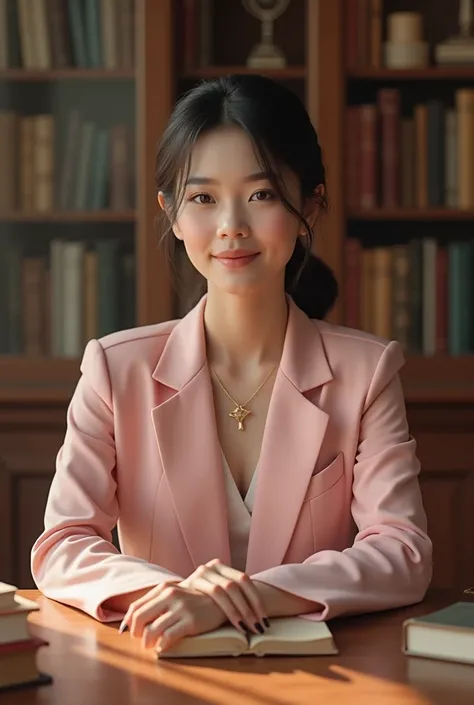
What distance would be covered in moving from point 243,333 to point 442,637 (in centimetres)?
72

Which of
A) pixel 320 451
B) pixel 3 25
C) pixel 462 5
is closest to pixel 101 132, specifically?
pixel 3 25

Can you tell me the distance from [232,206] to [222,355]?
270mm

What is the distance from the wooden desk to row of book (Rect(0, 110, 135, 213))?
199 cm

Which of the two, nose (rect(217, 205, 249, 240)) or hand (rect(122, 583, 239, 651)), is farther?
nose (rect(217, 205, 249, 240))

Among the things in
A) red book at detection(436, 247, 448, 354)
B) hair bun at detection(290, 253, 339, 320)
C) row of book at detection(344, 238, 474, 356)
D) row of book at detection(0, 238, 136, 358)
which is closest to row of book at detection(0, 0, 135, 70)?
row of book at detection(0, 238, 136, 358)

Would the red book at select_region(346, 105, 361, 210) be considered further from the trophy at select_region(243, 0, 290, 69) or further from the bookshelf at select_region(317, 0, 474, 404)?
the trophy at select_region(243, 0, 290, 69)

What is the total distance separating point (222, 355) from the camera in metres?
1.91

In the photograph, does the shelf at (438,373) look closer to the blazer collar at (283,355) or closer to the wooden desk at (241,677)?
the blazer collar at (283,355)

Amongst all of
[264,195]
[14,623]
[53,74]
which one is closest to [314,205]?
[264,195]

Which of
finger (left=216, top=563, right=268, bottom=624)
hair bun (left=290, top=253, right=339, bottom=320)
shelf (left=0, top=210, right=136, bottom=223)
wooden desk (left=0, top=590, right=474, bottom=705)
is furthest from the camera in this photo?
shelf (left=0, top=210, right=136, bottom=223)

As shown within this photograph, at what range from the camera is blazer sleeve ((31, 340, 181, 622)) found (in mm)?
1508

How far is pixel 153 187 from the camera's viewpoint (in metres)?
3.19

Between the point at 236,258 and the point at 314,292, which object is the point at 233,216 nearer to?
the point at 236,258

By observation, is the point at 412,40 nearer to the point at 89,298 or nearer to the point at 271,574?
the point at 89,298
